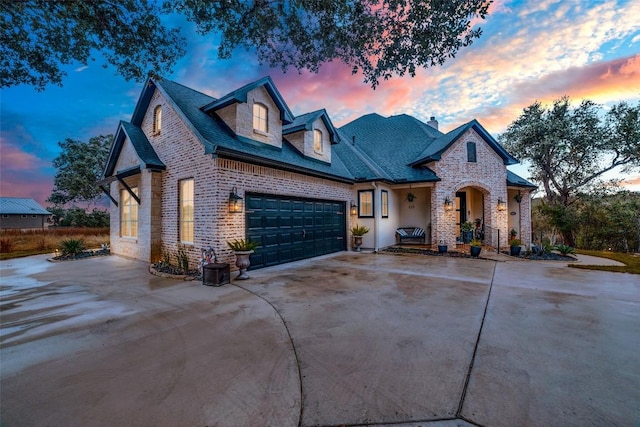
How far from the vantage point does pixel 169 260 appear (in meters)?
8.67

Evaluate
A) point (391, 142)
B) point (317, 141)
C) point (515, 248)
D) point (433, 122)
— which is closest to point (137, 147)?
point (317, 141)

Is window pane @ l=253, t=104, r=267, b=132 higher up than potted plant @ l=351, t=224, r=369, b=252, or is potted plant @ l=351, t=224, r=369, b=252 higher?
window pane @ l=253, t=104, r=267, b=132

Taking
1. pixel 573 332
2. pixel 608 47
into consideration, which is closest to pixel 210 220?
pixel 573 332

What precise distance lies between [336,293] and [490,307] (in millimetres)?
2900

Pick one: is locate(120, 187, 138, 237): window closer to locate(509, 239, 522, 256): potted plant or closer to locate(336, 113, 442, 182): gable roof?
locate(336, 113, 442, 182): gable roof

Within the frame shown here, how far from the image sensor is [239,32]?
5.79 meters

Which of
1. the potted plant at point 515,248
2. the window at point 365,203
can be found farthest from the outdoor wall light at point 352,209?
the potted plant at point 515,248

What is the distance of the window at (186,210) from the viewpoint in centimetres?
804

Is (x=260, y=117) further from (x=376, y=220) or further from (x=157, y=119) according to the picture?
(x=376, y=220)

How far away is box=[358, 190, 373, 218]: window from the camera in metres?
12.4

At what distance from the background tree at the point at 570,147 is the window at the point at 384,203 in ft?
32.2

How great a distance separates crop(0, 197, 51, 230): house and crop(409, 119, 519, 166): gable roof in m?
40.2

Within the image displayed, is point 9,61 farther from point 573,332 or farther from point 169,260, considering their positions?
point 573,332

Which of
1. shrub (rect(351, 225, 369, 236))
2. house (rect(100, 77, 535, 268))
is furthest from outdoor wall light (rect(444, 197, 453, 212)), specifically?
shrub (rect(351, 225, 369, 236))
